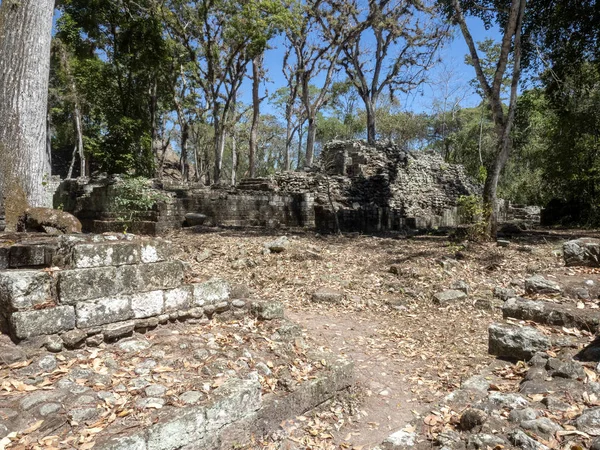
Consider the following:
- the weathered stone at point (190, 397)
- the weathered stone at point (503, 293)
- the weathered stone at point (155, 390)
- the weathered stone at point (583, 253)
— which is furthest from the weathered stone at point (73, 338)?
the weathered stone at point (583, 253)

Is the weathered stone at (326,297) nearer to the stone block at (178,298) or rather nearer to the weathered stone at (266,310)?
the weathered stone at (266,310)

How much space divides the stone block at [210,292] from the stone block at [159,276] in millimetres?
216

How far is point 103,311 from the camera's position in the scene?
138 inches

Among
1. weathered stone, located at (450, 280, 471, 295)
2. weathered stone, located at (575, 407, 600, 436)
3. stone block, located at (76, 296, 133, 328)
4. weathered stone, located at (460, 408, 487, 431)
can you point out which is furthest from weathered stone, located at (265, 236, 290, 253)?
weathered stone, located at (575, 407, 600, 436)

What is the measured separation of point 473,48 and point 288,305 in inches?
329

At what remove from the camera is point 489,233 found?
10086mm

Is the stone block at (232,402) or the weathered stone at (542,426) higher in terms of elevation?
the weathered stone at (542,426)

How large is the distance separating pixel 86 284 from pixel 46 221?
139 inches

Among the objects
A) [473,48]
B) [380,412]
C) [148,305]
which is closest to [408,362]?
[380,412]

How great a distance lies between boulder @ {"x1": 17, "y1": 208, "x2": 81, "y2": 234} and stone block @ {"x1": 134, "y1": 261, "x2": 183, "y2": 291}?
291cm

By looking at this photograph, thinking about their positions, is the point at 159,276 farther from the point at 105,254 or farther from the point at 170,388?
the point at 170,388

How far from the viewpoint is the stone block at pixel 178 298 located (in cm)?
400

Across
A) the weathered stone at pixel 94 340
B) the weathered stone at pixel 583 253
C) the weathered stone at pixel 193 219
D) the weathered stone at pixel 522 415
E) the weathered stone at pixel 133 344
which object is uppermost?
the weathered stone at pixel 193 219

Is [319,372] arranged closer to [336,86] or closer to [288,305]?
[288,305]
